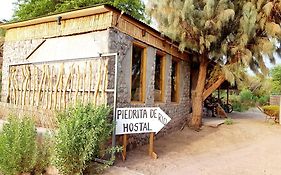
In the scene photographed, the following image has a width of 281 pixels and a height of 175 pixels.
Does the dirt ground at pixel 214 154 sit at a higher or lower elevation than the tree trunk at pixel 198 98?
lower

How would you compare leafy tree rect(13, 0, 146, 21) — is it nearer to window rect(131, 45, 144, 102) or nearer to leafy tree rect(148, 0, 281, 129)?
leafy tree rect(148, 0, 281, 129)

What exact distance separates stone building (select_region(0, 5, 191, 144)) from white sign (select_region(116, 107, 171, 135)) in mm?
576

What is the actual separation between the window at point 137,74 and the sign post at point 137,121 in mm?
1278

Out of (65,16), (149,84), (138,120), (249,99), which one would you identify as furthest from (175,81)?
(249,99)

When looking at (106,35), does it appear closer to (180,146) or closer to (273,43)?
(180,146)

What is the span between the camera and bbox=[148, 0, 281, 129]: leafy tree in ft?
31.2

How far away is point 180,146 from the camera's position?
29.4ft

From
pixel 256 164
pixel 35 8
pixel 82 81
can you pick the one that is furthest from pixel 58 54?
pixel 35 8

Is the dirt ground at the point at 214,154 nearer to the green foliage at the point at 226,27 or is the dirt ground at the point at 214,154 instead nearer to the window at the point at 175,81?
the window at the point at 175,81

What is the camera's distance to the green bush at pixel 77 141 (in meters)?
5.23

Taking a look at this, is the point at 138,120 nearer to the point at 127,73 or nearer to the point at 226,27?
the point at 127,73

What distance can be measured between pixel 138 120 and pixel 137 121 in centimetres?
3

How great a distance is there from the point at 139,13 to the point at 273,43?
10950 mm

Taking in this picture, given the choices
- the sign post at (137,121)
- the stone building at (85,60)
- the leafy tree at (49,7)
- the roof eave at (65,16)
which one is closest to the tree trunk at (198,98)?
the stone building at (85,60)
